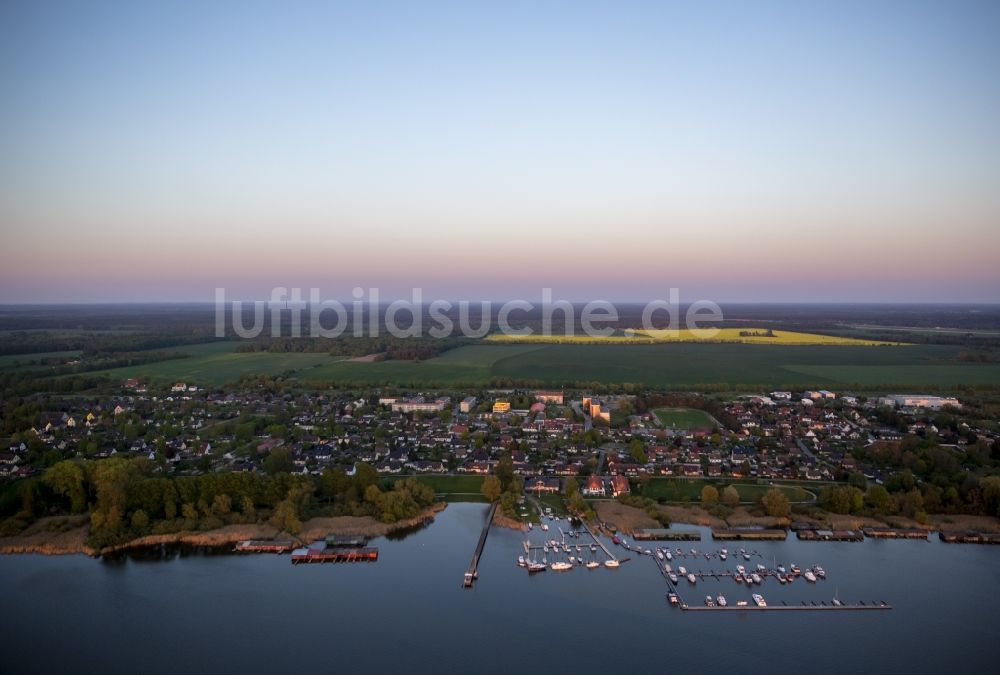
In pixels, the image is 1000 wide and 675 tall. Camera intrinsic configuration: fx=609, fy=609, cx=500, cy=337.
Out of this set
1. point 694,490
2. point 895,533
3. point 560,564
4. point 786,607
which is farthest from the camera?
point 694,490

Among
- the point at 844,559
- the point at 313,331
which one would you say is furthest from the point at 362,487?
the point at 313,331

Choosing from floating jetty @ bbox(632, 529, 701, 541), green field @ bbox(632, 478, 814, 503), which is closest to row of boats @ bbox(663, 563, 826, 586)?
floating jetty @ bbox(632, 529, 701, 541)

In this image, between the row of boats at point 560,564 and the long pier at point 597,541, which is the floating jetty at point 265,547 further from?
the long pier at point 597,541

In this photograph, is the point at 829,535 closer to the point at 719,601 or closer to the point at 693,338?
the point at 719,601

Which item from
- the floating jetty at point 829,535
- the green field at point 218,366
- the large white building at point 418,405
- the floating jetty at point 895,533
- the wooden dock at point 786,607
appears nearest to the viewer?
the wooden dock at point 786,607

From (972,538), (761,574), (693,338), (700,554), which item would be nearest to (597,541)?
(700,554)

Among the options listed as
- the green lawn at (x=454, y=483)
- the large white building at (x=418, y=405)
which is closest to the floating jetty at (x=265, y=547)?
the green lawn at (x=454, y=483)

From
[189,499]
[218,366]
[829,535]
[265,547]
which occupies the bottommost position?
[265,547]

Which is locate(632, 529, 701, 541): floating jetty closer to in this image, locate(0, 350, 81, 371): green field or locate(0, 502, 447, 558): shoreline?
locate(0, 502, 447, 558): shoreline
